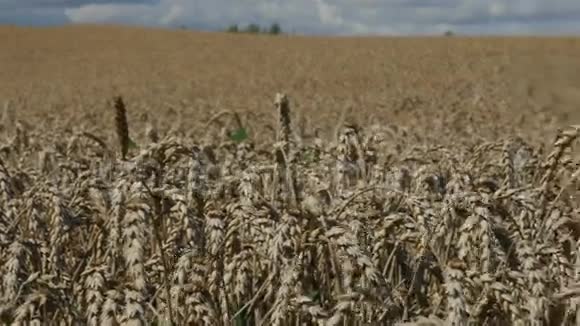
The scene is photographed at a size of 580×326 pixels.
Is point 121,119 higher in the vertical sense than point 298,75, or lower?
higher

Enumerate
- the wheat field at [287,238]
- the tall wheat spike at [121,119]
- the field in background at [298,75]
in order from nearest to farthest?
the wheat field at [287,238] → the tall wheat spike at [121,119] → the field in background at [298,75]

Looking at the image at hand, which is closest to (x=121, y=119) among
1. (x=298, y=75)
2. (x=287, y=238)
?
(x=287, y=238)

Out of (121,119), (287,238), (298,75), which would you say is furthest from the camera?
(298,75)

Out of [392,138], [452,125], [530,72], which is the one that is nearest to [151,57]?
[530,72]

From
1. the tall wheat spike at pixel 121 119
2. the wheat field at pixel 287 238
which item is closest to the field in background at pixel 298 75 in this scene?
the wheat field at pixel 287 238

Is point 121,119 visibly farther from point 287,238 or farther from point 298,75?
point 298,75

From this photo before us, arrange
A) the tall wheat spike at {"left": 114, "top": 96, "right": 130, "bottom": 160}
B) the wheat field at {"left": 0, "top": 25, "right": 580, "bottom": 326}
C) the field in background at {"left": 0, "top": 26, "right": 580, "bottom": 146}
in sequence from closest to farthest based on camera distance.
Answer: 1. the wheat field at {"left": 0, "top": 25, "right": 580, "bottom": 326}
2. the tall wheat spike at {"left": 114, "top": 96, "right": 130, "bottom": 160}
3. the field in background at {"left": 0, "top": 26, "right": 580, "bottom": 146}

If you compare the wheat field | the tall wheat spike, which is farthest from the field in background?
the tall wheat spike

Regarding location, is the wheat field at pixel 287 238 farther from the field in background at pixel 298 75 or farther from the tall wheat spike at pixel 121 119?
the field in background at pixel 298 75

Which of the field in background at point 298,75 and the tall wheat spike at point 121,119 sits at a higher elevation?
the tall wheat spike at point 121,119

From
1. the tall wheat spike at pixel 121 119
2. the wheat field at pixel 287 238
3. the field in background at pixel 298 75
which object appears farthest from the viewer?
the field in background at pixel 298 75

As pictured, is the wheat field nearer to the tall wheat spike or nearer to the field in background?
the tall wheat spike

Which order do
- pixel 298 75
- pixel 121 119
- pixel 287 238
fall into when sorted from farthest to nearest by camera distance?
pixel 298 75
pixel 121 119
pixel 287 238

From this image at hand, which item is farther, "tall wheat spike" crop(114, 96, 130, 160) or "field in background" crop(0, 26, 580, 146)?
"field in background" crop(0, 26, 580, 146)
